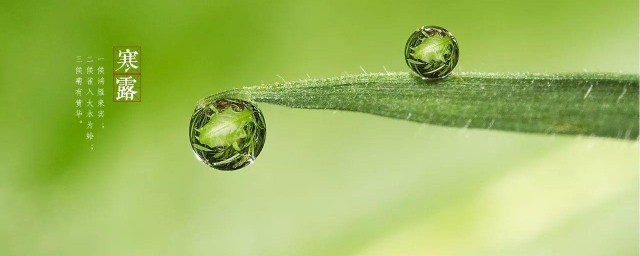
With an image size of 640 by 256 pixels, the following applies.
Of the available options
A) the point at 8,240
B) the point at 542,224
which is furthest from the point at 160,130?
the point at 542,224

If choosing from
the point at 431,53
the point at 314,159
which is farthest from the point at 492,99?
the point at 314,159

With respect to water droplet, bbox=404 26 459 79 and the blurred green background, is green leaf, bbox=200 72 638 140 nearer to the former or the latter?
water droplet, bbox=404 26 459 79

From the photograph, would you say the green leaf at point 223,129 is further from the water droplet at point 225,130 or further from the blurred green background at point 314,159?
the blurred green background at point 314,159

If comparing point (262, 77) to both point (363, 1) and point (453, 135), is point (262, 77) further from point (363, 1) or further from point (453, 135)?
point (453, 135)

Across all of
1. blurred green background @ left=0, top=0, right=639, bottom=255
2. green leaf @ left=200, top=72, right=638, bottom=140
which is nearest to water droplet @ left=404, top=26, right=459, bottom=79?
green leaf @ left=200, top=72, right=638, bottom=140

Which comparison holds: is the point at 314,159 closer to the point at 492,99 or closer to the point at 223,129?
the point at 223,129

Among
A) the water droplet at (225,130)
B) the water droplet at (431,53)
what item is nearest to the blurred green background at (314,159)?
the water droplet at (431,53)
